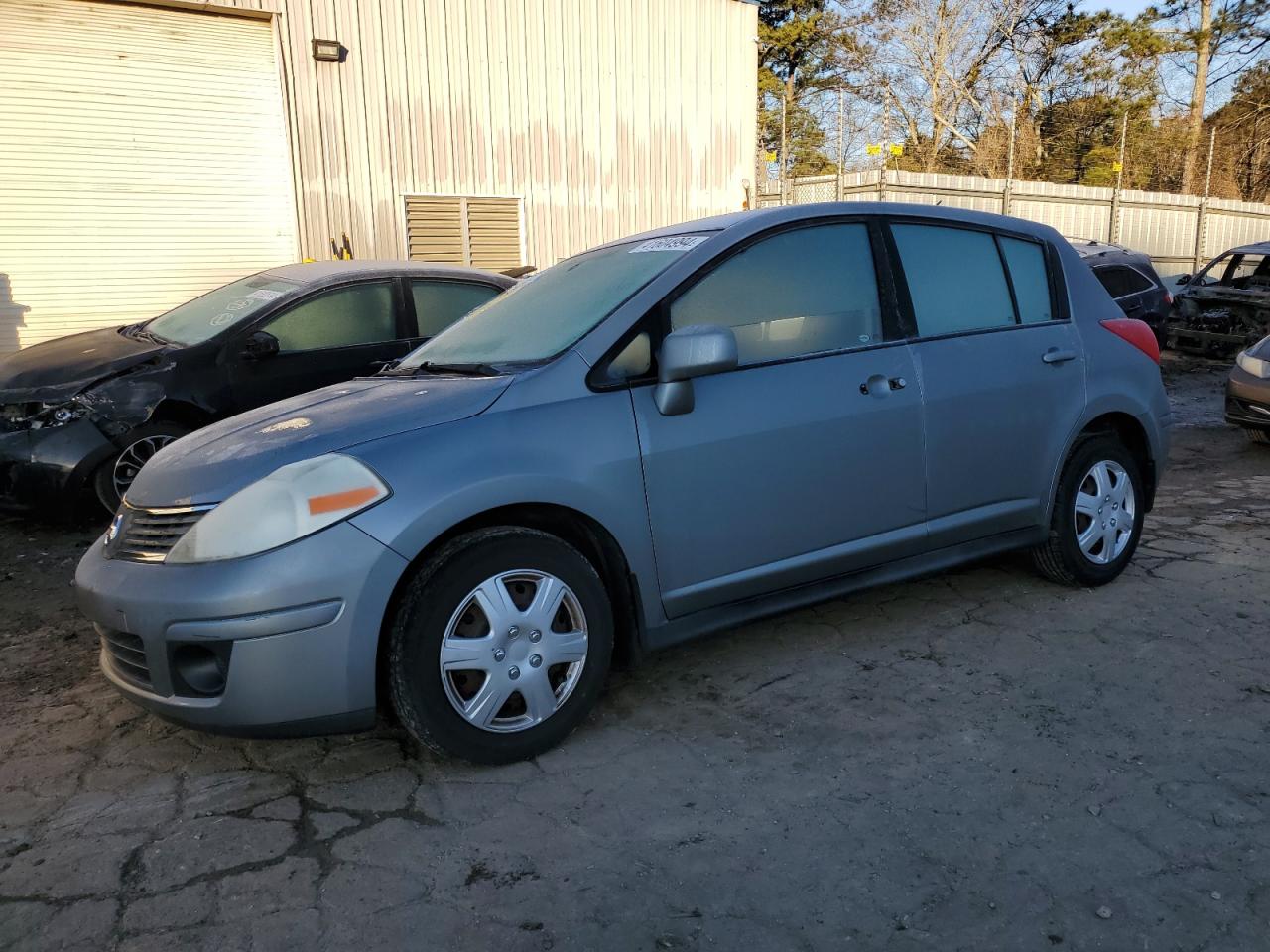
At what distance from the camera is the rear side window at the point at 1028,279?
13.8ft

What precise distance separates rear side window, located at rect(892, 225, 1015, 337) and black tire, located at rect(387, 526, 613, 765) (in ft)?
5.80

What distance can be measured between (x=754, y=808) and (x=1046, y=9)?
3650cm

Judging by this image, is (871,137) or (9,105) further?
(871,137)

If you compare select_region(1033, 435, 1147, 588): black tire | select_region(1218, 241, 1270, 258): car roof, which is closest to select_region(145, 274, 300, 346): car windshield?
select_region(1033, 435, 1147, 588): black tire

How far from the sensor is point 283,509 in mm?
2713

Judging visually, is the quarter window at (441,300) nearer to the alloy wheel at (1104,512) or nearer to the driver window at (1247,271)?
the alloy wheel at (1104,512)

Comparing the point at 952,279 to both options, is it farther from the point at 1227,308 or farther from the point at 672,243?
the point at 1227,308

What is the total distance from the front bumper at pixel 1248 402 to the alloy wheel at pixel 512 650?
22.2 ft

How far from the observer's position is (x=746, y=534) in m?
3.35

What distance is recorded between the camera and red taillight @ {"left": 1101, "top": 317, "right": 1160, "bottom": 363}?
441 centimetres

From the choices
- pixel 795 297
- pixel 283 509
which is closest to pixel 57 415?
pixel 283 509

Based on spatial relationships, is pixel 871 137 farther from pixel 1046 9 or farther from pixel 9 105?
pixel 9 105

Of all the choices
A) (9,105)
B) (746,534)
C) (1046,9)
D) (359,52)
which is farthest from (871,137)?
(746,534)

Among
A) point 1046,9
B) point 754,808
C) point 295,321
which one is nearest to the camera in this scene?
point 754,808
